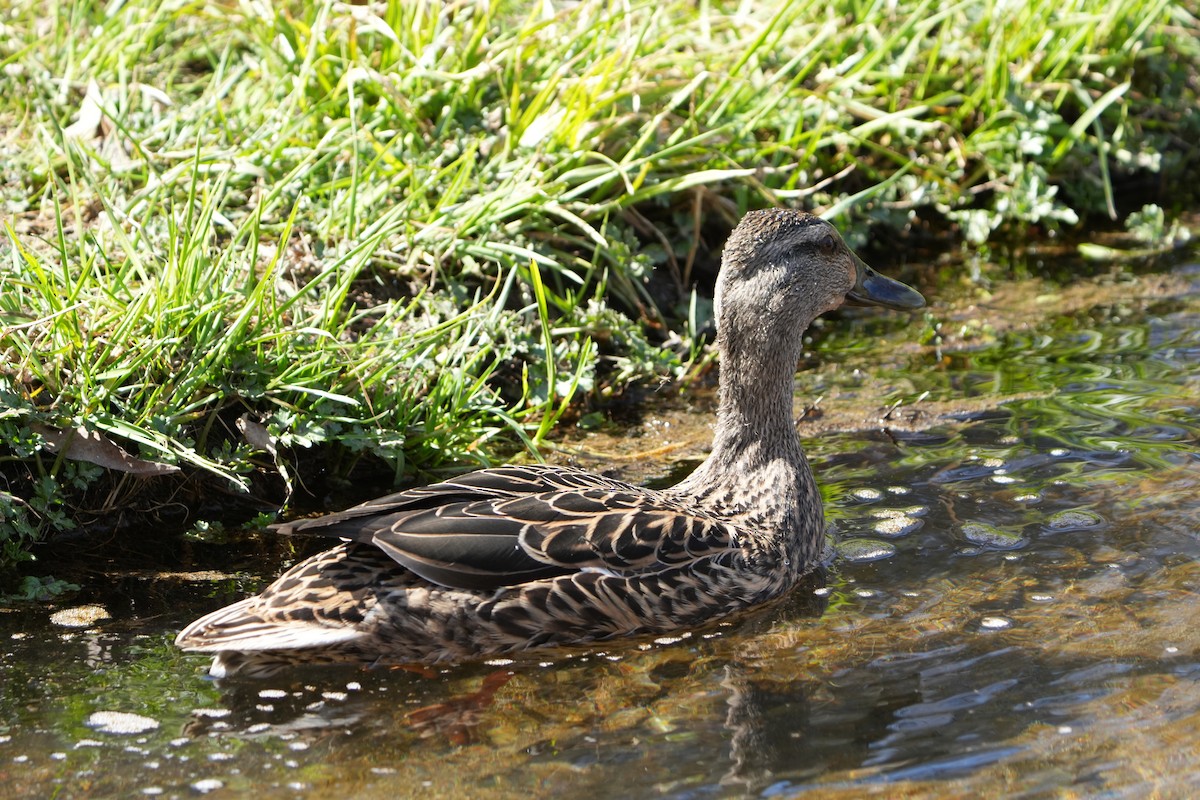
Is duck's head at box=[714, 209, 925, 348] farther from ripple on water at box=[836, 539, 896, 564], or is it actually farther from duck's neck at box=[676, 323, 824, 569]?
ripple on water at box=[836, 539, 896, 564]

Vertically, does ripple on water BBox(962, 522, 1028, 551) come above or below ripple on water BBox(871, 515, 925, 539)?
below

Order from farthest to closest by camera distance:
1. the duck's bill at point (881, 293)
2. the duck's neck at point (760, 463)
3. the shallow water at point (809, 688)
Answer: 1. the duck's bill at point (881, 293)
2. the duck's neck at point (760, 463)
3. the shallow water at point (809, 688)

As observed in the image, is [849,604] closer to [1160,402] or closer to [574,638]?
[574,638]

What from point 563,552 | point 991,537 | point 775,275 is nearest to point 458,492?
point 563,552

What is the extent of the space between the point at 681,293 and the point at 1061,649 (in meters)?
3.15

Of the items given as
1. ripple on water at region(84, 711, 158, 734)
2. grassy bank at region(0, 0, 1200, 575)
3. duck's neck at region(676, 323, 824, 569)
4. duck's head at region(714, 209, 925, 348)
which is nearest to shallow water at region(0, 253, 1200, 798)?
ripple on water at region(84, 711, 158, 734)

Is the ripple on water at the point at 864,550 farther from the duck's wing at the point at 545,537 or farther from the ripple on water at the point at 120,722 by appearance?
A: the ripple on water at the point at 120,722

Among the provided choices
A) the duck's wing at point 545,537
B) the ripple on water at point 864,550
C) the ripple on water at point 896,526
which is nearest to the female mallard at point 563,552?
the duck's wing at point 545,537

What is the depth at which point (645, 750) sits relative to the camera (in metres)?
3.76

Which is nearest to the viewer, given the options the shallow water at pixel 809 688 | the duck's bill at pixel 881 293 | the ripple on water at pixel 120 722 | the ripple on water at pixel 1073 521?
the shallow water at pixel 809 688

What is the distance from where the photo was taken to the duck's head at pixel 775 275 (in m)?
5.07

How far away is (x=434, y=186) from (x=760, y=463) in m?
2.20

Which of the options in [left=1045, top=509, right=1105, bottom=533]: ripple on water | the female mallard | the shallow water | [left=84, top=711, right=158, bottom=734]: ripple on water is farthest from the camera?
[left=1045, top=509, right=1105, bottom=533]: ripple on water

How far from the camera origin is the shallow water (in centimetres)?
363
